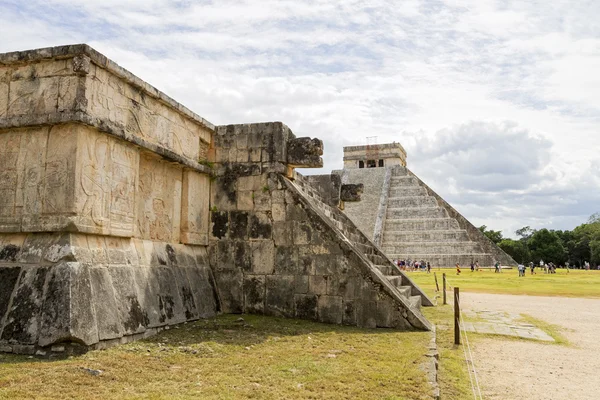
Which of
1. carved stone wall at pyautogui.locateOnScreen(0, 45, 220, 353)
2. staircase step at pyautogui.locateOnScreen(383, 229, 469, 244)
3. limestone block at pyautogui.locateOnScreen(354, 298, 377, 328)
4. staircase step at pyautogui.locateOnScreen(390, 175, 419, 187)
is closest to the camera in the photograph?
carved stone wall at pyautogui.locateOnScreen(0, 45, 220, 353)

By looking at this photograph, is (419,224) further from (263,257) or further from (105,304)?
(105,304)

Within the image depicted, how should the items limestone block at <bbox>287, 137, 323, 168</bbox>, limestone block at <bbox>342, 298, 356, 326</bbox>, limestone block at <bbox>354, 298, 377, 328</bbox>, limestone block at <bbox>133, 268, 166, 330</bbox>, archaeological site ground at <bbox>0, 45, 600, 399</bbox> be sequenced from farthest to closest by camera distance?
1. limestone block at <bbox>287, 137, 323, 168</bbox>
2. limestone block at <bbox>342, 298, 356, 326</bbox>
3. limestone block at <bbox>354, 298, 377, 328</bbox>
4. limestone block at <bbox>133, 268, 166, 330</bbox>
5. archaeological site ground at <bbox>0, 45, 600, 399</bbox>

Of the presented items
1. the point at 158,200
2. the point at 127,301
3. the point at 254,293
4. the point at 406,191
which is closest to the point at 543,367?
the point at 254,293

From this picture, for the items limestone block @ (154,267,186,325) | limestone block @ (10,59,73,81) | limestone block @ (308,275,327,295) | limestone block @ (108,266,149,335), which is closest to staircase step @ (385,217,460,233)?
limestone block @ (308,275,327,295)

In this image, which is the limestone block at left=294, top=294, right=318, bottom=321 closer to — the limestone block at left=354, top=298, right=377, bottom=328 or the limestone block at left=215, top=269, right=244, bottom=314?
the limestone block at left=354, top=298, right=377, bottom=328

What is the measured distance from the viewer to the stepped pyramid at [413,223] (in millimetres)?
38750

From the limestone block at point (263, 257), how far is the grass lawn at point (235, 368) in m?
1.46

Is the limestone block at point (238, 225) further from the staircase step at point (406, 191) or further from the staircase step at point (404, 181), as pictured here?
the staircase step at point (404, 181)

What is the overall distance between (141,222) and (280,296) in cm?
239

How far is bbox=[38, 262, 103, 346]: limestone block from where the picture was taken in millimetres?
4762

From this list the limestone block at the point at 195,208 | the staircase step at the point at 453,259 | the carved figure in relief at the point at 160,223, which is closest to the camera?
the carved figure in relief at the point at 160,223

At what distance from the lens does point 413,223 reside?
42.9 meters

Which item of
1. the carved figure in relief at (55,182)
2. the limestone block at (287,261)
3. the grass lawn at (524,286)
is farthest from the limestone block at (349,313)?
the grass lawn at (524,286)

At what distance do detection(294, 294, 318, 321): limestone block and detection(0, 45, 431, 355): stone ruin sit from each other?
0.02m
